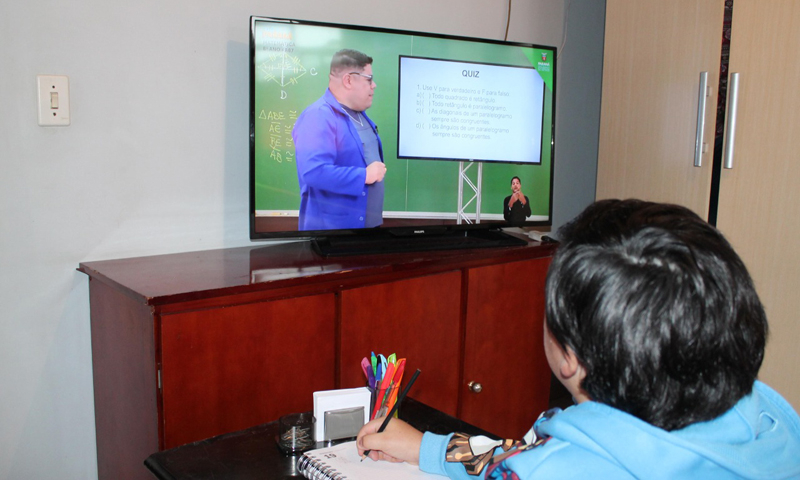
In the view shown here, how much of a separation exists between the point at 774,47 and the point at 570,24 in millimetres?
1065

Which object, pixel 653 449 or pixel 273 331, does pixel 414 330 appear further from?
pixel 653 449

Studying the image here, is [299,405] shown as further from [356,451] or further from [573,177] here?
[573,177]

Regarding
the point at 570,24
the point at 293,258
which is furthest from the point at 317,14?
the point at 570,24

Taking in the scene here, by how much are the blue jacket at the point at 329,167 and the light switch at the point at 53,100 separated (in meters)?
0.61

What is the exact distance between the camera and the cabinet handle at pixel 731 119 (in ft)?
7.49

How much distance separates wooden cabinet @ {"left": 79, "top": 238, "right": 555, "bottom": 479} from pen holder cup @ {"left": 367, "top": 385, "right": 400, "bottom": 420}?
532 millimetres

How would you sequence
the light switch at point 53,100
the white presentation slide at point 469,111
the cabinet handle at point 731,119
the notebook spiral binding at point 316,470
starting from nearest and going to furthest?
the notebook spiral binding at point 316,470 < the light switch at point 53,100 < the white presentation slide at point 469,111 < the cabinet handle at point 731,119

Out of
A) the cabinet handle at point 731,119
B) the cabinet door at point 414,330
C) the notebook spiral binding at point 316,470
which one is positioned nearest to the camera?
the notebook spiral binding at point 316,470

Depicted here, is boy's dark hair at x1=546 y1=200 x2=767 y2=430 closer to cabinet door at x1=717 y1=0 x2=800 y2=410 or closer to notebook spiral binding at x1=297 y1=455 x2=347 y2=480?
notebook spiral binding at x1=297 y1=455 x2=347 y2=480

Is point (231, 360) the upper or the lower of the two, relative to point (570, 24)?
lower

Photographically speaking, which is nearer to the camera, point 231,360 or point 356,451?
point 356,451

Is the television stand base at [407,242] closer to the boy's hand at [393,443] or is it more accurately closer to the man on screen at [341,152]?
the man on screen at [341,152]

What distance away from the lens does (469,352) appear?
2180 millimetres

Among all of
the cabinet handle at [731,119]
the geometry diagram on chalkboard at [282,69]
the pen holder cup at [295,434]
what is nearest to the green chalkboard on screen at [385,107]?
the geometry diagram on chalkboard at [282,69]
